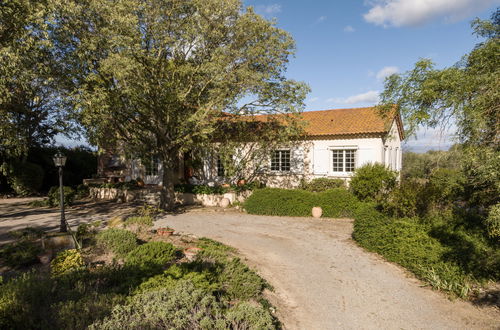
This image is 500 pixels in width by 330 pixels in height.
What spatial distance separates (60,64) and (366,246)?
1226cm

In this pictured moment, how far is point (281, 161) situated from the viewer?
59.2 ft

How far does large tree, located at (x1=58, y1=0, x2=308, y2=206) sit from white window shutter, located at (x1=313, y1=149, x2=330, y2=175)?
4.40m

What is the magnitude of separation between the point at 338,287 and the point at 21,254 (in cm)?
727

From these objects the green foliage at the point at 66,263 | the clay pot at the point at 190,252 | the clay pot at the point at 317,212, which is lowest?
the clay pot at the point at 317,212

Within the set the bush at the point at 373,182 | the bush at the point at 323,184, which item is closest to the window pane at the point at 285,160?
the bush at the point at 323,184

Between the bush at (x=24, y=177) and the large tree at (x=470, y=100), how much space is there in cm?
2237

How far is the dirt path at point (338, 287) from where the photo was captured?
5.14 meters

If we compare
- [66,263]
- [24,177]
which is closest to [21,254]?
[66,263]

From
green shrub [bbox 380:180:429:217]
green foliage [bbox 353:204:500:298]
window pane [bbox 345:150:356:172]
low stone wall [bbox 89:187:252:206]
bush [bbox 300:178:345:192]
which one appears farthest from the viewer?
low stone wall [bbox 89:187:252:206]

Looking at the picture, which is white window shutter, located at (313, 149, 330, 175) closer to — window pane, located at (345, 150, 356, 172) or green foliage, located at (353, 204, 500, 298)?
window pane, located at (345, 150, 356, 172)

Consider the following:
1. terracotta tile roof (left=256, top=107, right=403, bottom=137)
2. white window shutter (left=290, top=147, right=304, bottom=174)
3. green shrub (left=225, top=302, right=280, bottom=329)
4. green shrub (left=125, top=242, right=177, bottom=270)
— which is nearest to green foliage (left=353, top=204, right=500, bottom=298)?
green shrub (left=225, top=302, right=280, bottom=329)

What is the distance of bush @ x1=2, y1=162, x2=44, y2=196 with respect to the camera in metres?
19.6

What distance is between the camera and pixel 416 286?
21.4ft

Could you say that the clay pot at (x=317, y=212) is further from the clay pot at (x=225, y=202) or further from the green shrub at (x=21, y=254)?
the green shrub at (x=21, y=254)
